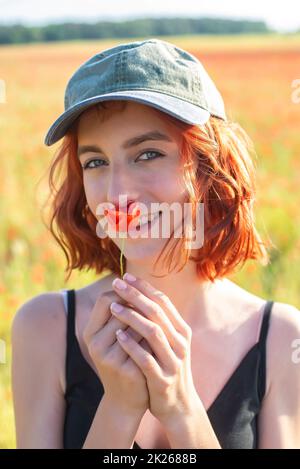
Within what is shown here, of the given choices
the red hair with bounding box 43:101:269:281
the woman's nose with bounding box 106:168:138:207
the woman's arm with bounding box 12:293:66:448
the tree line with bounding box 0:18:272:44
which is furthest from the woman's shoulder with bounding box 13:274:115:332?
the tree line with bounding box 0:18:272:44

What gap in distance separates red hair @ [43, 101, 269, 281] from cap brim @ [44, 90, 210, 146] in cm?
3

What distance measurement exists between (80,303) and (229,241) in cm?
43

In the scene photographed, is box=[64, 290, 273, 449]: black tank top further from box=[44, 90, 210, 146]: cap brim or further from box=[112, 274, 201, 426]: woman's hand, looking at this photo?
box=[44, 90, 210, 146]: cap brim

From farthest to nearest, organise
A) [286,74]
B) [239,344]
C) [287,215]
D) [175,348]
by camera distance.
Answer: [286,74]
[287,215]
[239,344]
[175,348]

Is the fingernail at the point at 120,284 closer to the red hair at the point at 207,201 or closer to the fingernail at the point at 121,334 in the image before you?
the fingernail at the point at 121,334

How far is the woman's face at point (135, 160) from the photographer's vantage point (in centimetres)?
165

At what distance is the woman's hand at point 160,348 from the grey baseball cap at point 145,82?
0.40 meters

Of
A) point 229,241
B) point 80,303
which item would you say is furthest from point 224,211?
point 80,303

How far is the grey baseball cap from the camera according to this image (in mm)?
1636

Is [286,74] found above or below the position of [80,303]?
above

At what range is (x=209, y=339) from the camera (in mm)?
1906
